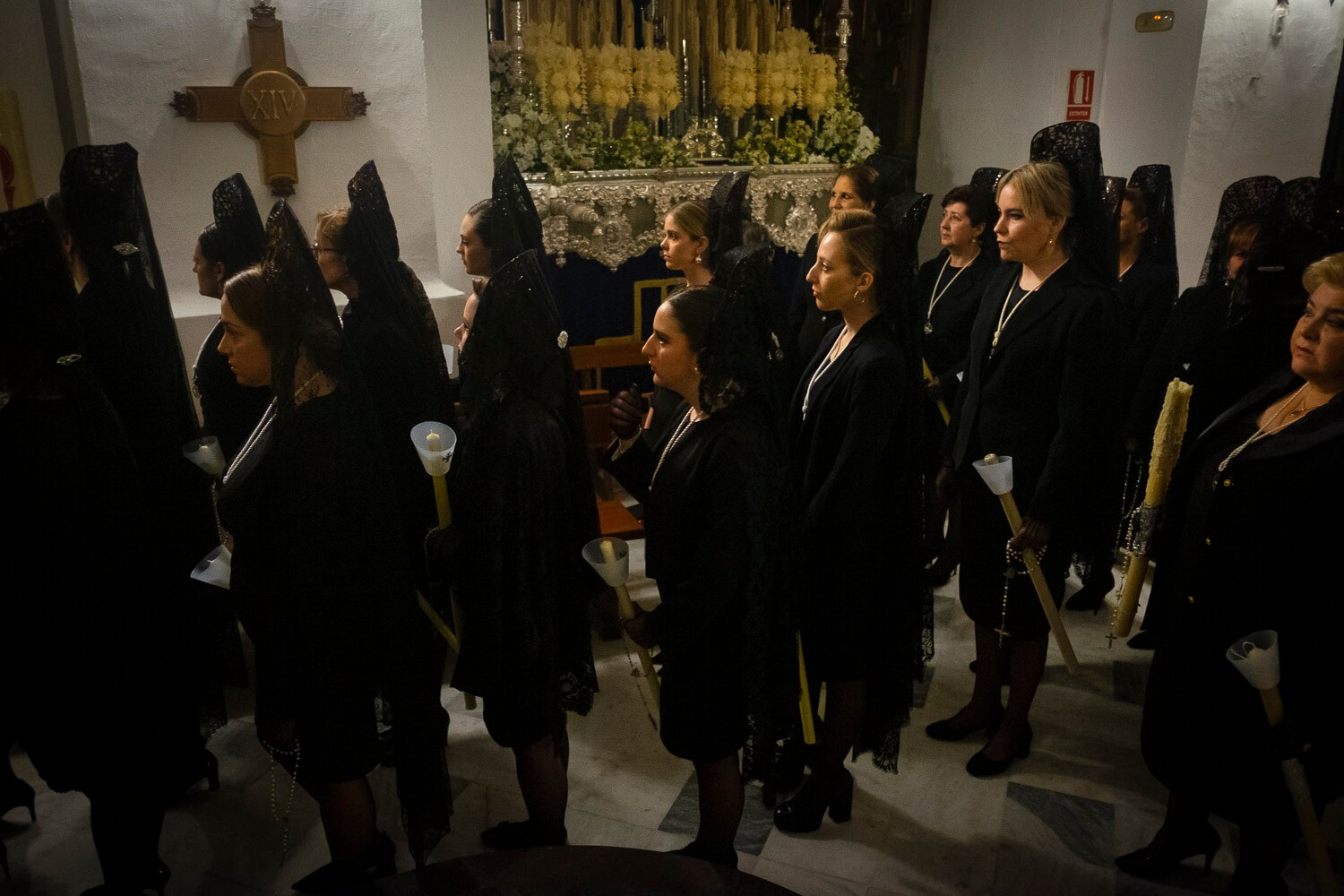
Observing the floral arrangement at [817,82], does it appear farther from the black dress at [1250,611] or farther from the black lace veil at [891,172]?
the black dress at [1250,611]

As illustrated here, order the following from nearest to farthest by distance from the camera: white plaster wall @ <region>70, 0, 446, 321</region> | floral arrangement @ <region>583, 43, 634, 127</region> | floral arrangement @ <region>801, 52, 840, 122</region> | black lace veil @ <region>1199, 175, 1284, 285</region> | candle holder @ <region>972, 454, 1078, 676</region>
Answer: candle holder @ <region>972, 454, 1078, 676</region>
black lace veil @ <region>1199, 175, 1284, 285</region>
white plaster wall @ <region>70, 0, 446, 321</region>
floral arrangement @ <region>583, 43, 634, 127</region>
floral arrangement @ <region>801, 52, 840, 122</region>

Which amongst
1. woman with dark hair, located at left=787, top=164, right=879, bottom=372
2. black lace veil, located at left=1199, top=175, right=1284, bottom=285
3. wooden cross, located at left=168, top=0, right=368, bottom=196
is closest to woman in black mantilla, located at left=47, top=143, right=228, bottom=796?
wooden cross, located at left=168, top=0, right=368, bottom=196

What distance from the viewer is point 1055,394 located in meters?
3.19

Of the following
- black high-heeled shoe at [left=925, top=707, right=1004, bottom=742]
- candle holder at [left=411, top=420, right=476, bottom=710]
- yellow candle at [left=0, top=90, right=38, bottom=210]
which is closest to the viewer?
candle holder at [left=411, top=420, right=476, bottom=710]

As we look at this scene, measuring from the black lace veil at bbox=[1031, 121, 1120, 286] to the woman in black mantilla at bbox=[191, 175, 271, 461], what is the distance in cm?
278

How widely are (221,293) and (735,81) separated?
491 cm

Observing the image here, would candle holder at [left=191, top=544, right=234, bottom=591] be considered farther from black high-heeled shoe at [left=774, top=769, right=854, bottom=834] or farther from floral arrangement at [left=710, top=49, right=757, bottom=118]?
floral arrangement at [left=710, top=49, right=757, bottom=118]

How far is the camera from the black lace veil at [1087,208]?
10.5 feet

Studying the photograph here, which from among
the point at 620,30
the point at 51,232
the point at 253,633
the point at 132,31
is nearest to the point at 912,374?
the point at 253,633

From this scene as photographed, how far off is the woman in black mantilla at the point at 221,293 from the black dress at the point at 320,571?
1.08m

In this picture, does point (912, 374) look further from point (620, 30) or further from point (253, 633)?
point (620, 30)

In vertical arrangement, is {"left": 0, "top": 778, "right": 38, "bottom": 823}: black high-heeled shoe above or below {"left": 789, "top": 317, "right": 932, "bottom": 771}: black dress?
below

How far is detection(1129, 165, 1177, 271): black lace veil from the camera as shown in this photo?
4.83 metres

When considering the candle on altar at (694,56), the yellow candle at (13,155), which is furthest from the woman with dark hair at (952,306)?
the yellow candle at (13,155)
